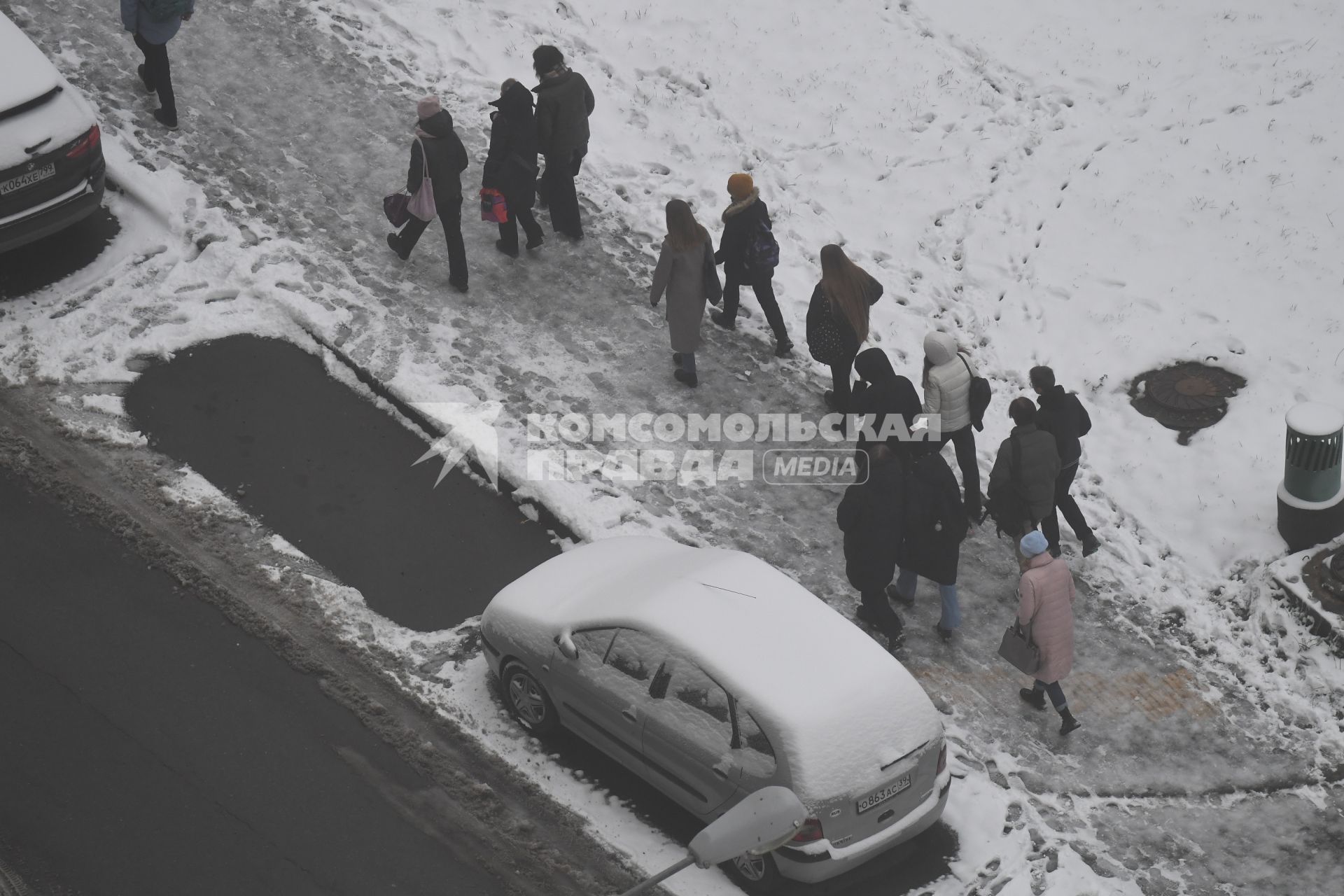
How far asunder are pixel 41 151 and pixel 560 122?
4.75m

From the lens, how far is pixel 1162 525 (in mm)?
12125

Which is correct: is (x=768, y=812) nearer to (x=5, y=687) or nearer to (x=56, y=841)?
(x=56, y=841)

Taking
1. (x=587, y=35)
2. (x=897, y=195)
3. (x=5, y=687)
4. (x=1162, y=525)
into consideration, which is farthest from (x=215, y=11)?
(x=1162, y=525)

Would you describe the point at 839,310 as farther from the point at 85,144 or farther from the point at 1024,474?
the point at 85,144

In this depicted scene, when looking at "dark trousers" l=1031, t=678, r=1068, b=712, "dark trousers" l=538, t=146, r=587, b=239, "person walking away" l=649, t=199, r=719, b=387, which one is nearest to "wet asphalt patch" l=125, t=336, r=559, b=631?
"person walking away" l=649, t=199, r=719, b=387

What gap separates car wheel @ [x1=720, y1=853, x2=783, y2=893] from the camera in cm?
832

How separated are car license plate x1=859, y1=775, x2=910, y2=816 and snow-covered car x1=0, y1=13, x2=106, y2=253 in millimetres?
8911

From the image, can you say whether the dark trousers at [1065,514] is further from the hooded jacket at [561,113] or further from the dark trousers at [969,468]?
the hooded jacket at [561,113]

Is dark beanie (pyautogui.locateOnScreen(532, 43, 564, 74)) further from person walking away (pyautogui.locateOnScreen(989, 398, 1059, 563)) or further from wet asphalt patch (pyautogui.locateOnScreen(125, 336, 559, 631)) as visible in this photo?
person walking away (pyautogui.locateOnScreen(989, 398, 1059, 563))

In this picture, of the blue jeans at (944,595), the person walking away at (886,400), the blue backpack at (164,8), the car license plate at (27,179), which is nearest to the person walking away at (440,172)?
the blue backpack at (164,8)

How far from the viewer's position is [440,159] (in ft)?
40.2

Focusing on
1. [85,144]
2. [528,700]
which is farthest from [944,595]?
[85,144]

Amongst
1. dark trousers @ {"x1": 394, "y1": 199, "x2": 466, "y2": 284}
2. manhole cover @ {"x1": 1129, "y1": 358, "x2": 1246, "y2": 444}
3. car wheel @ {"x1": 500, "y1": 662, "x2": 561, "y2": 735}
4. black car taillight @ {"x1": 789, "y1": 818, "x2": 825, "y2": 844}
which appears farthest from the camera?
manhole cover @ {"x1": 1129, "y1": 358, "x2": 1246, "y2": 444}

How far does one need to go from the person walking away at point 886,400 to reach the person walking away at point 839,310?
0.73m
